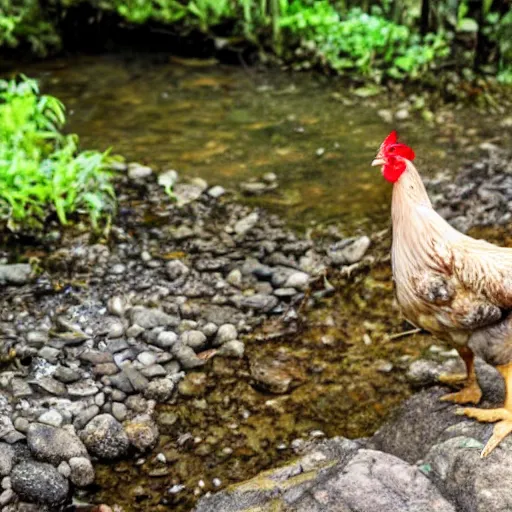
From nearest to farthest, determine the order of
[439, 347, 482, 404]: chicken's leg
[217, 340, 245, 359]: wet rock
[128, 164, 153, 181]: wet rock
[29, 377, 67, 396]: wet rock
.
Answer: [439, 347, 482, 404]: chicken's leg
[29, 377, 67, 396]: wet rock
[217, 340, 245, 359]: wet rock
[128, 164, 153, 181]: wet rock

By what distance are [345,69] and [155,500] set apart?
17.8 feet

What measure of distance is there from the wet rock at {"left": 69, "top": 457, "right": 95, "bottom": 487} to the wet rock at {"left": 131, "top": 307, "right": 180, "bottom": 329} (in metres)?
1.11

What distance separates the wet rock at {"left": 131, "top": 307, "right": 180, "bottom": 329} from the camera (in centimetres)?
457

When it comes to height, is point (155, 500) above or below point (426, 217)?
below

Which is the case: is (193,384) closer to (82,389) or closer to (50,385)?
(82,389)

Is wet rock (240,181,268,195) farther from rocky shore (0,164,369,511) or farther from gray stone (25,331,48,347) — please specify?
gray stone (25,331,48,347)

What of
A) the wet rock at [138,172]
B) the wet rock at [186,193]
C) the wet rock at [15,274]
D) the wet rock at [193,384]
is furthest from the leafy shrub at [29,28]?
the wet rock at [193,384]

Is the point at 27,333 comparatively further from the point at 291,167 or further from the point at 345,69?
the point at 345,69

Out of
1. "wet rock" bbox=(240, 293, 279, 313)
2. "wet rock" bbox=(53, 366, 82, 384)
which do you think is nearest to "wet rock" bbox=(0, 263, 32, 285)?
"wet rock" bbox=(53, 366, 82, 384)

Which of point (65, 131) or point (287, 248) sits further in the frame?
point (65, 131)

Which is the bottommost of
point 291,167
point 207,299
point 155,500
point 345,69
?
point 155,500

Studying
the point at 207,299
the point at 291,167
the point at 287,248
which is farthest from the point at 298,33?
the point at 207,299

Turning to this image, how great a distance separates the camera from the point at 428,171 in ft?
20.0

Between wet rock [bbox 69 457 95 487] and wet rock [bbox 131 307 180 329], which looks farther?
wet rock [bbox 131 307 180 329]
